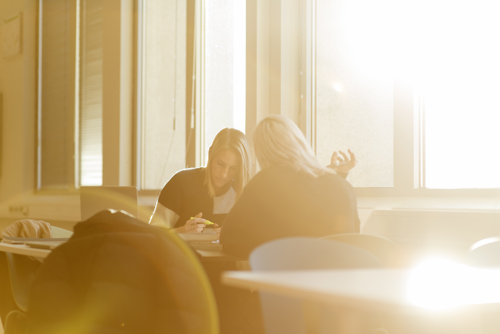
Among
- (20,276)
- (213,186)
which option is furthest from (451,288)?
(213,186)

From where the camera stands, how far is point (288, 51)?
12.8ft

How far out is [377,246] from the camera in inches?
75.7

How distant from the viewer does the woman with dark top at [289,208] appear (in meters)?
2.28

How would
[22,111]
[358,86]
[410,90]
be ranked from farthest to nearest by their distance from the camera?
1. [22,111]
2. [358,86]
3. [410,90]

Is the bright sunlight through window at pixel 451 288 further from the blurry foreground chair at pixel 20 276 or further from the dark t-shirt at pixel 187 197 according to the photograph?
the dark t-shirt at pixel 187 197

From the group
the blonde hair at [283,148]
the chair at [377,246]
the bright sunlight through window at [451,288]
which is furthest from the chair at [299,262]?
the blonde hair at [283,148]

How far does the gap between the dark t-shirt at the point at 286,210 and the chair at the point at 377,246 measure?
0.40 meters

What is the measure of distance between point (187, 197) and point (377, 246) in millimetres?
1531

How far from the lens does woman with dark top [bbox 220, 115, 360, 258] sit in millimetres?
2277

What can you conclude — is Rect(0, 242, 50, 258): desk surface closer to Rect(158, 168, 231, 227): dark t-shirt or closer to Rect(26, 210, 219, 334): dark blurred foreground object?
Rect(26, 210, 219, 334): dark blurred foreground object

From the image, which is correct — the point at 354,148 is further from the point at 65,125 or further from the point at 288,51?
the point at 65,125

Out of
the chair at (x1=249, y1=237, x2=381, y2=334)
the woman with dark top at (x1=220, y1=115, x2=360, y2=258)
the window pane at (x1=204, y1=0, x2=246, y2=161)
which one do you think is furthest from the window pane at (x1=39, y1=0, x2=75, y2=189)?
the chair at (x1=249, y1=237, x2=381, y2=334)

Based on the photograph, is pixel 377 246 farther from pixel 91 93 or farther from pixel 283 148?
pixel 91 93

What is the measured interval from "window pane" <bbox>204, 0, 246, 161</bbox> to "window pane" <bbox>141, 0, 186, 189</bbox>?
11.0 inches
